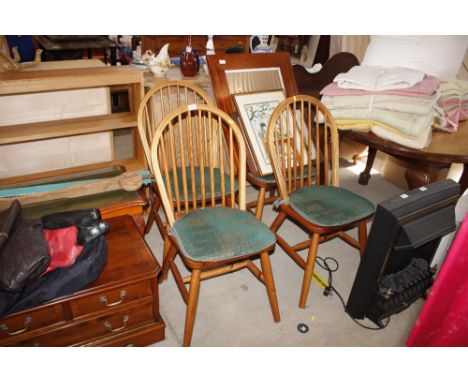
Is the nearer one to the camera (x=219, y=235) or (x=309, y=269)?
(x=219, y=235)

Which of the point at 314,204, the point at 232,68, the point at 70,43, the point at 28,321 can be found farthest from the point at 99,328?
the point at 70,43

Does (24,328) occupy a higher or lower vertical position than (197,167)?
lower

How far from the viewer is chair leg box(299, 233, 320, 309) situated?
179 cm

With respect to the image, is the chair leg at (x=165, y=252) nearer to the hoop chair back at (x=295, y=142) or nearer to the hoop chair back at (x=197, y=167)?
the hoop chair back at (x=197, y=167)

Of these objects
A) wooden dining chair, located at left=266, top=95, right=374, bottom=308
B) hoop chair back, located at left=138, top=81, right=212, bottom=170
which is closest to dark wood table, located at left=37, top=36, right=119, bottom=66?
hoop chair back, located at left=138, top=81, right=212, bottom=170

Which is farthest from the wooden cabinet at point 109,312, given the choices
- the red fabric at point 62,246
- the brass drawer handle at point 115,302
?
the red fabric at point 62,246

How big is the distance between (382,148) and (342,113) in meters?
0.27

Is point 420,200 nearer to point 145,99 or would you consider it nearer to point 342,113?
point 342,113

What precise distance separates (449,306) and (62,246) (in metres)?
1.30

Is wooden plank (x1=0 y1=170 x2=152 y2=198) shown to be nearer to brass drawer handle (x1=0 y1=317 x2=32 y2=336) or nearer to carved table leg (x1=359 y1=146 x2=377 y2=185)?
brass drawer handle (x1=0 y1=317 x2=32 y2=336)

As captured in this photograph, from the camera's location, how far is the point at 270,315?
184cm

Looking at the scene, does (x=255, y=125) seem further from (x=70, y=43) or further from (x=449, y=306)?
(x=70, y=43)

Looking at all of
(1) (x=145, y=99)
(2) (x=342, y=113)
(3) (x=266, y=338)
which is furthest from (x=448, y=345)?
(1) (x=145, y=99)

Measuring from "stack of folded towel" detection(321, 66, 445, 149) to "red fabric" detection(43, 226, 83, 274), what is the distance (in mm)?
1341
